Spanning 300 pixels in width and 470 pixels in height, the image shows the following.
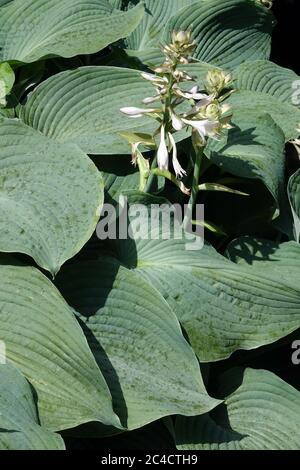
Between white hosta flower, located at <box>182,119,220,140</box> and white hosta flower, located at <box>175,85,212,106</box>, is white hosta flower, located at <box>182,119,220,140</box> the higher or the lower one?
the lower one

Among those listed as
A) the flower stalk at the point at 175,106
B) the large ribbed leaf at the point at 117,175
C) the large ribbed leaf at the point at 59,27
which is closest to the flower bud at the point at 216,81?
the flower stalk at the point at 175,106

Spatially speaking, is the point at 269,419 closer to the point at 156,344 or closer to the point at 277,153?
the point at 156,344

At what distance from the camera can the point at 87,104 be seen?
2947mm

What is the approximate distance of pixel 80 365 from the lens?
7.52 ft

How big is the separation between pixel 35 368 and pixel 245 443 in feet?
2.04

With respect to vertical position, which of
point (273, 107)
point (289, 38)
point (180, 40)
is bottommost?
point (289, 38)

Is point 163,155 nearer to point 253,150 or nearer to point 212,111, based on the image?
point 212,111

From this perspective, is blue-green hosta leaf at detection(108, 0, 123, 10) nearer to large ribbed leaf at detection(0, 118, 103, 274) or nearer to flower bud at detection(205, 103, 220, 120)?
large ribbed leaf at detection(0, 118, 103, 274)

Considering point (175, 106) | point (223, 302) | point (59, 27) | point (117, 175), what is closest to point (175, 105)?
point (175, 106)

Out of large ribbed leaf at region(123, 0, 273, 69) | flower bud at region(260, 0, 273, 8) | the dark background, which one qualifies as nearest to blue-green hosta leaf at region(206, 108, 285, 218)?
large ribbed leaf at region(123, 0, 273, 69)

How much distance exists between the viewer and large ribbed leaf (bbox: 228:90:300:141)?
3.10 metres

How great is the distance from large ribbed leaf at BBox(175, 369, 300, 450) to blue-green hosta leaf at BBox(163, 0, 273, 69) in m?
1.38

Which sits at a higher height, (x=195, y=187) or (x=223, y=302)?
(x=195, y=187)

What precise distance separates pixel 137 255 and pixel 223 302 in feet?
0.94
